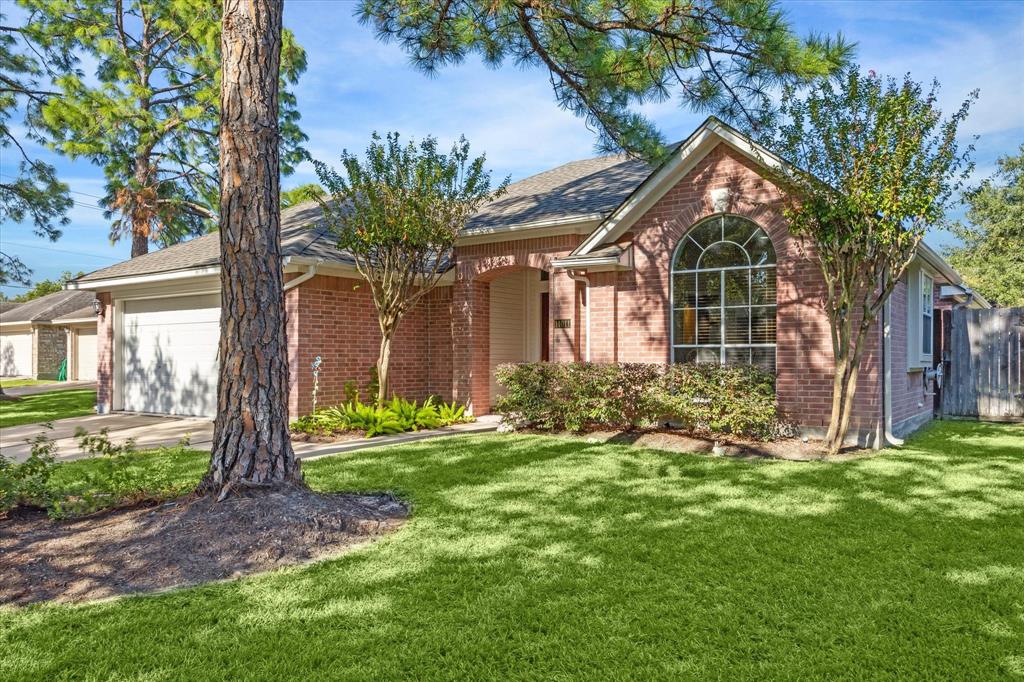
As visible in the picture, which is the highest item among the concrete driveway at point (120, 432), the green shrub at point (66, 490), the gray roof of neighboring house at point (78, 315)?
the gray roof of neighboring house at point (78, 315)

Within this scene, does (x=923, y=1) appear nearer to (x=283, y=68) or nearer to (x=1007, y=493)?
(x=1007, y=493)

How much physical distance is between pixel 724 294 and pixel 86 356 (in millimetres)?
29697

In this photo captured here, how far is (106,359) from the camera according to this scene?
15.1 metres

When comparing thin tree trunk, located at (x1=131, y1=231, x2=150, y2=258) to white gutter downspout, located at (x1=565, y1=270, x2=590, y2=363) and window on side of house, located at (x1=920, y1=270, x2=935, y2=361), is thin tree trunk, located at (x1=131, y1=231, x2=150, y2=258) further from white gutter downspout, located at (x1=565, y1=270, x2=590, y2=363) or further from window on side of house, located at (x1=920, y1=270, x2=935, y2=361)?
window on side of house, located at (x1=920, y1=270, x2=935, y2=361)

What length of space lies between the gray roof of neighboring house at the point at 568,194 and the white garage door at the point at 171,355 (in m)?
5.89

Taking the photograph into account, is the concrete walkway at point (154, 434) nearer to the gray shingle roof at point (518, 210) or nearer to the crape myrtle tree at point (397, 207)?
the crape myrtle tree at point (397, 207)

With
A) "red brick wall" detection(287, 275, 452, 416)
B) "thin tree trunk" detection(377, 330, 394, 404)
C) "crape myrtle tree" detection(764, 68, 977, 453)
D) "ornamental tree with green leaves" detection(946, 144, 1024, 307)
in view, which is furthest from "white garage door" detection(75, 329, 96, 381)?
"ornamental tree with green leaves" detection(946, 144, 1024, 307)

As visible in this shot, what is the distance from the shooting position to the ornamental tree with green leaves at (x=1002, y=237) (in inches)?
1057

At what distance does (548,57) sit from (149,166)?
1981cm

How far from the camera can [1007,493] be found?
6.33m

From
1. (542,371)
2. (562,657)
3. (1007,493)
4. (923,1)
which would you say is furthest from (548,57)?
(562,657)

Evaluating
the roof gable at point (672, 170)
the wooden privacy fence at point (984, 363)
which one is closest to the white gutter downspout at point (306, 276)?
the roof gable at point (672, 170)

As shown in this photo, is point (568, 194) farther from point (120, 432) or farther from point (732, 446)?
point (120, 432)

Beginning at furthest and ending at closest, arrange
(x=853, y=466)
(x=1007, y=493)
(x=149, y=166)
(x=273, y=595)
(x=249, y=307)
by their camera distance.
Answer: (x=149, y=166) → (x=853, y=466) → (x=1007, y=493) → (x=249, y=307) → (x=273, y=595)
